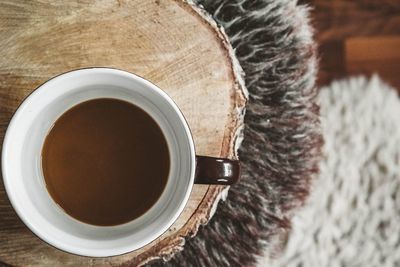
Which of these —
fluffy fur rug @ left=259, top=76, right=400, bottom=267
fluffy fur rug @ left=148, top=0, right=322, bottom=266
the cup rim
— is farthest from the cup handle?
fluffy fur rug @ left=259, top=76, right=400, bottom=267

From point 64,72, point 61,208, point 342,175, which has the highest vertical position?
point 64,72

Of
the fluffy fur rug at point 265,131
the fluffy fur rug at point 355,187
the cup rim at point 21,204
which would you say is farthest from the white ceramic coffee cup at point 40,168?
the fluffy fur rug at point 355,187

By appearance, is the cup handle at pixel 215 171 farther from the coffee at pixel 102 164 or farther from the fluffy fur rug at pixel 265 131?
the fluffy fur rug at pixel 265 131

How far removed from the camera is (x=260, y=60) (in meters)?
0.87

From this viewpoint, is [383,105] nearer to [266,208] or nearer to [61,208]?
[266,208]

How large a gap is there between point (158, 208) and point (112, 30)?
20 centimetres

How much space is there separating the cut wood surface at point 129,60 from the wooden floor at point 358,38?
377 mm

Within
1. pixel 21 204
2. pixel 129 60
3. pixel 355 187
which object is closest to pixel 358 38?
pixel 355 187

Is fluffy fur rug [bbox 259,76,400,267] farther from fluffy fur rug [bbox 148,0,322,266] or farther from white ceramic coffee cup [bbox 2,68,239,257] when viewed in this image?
white ceramic coffee cup [bbox 2,68,239,257]

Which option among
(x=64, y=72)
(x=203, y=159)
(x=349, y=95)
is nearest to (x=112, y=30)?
(x=64, y=72)

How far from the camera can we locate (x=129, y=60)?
72cm

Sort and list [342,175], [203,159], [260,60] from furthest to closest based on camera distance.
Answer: [342,175], [260,60], [203,159]

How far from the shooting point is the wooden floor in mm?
1077

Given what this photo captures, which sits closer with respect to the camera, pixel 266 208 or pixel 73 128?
pixel 73 128
